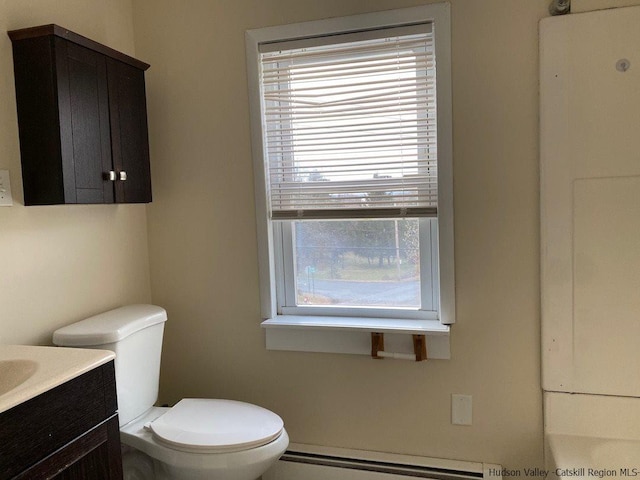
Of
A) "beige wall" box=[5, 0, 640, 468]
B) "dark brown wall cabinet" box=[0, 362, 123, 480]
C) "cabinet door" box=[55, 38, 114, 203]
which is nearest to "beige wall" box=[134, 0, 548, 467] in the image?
"beige wall" box=[5, 0, 640, 468]

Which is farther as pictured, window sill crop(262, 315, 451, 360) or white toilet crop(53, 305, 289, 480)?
window sill crop(262, 315, 451, 360)

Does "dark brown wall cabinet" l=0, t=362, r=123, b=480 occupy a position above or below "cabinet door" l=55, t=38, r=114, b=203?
below

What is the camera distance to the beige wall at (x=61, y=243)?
155cm

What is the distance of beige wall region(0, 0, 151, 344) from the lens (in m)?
1.55

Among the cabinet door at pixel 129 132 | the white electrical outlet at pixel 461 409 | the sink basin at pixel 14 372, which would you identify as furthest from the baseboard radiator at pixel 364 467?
the cabinet door at pixel 129 132

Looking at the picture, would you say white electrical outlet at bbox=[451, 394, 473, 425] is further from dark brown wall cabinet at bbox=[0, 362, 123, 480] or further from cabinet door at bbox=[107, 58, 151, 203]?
cabinet door at bbox=[107, 58, 151, 203]

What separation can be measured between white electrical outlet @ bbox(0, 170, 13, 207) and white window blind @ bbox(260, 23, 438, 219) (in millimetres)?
918

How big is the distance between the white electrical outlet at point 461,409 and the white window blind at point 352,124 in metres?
0.72

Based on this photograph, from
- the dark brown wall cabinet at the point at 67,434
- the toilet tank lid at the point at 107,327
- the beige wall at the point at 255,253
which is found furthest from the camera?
the beige wall at the point at 255,253

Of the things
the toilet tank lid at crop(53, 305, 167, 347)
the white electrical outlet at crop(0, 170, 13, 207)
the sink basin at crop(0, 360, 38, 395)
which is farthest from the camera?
the toilet tank lid at crop(53, 305, 167, 347)

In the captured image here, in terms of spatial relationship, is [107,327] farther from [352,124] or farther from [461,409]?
[461,409]

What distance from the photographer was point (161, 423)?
1696mm

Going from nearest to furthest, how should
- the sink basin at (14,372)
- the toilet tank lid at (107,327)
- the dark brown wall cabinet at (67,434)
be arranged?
the dark brown wall cabinet at (67,434), the sink basin at (14,372), the toilet tank lid at (107,327)

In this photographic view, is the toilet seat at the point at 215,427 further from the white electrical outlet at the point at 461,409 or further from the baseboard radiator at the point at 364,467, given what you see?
the white electrical outlet at the point at 461,409
